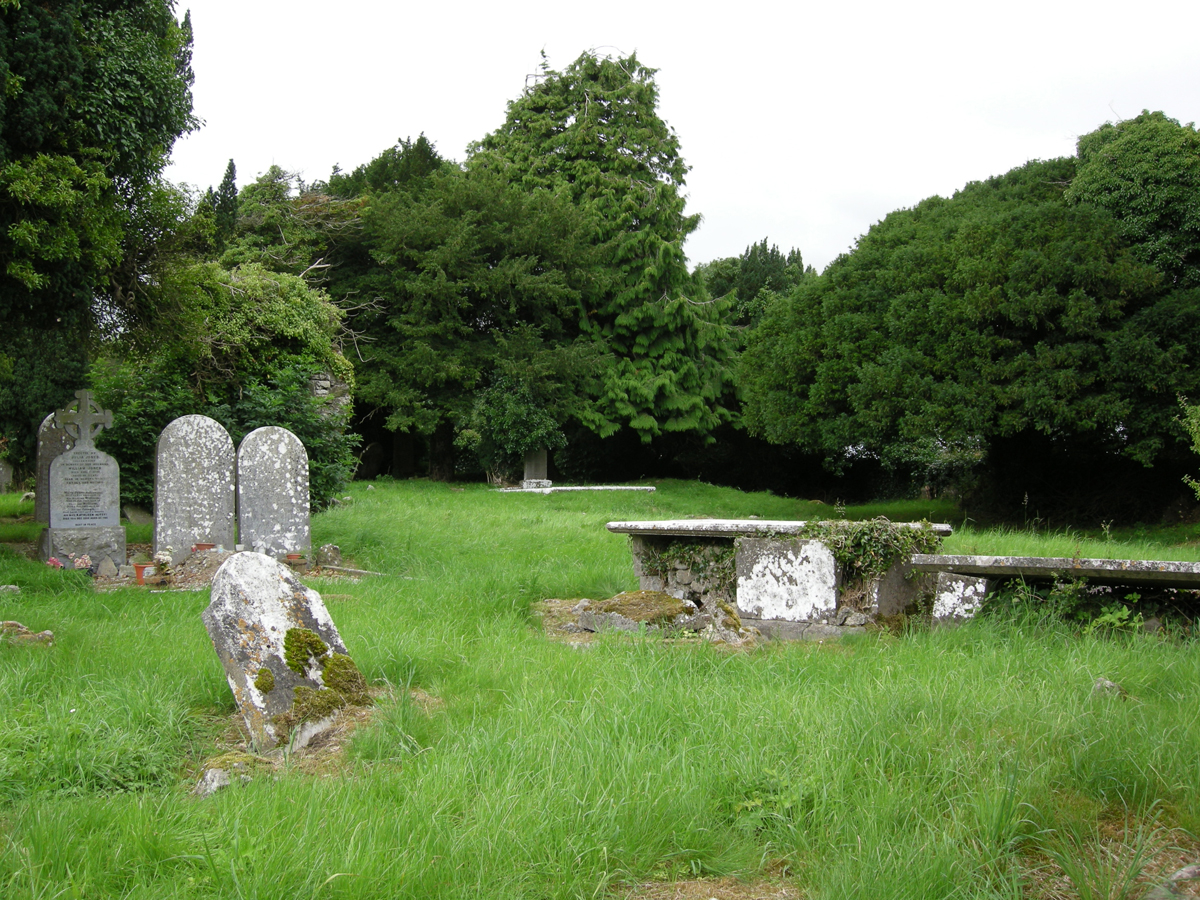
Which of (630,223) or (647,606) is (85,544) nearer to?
(647,606)

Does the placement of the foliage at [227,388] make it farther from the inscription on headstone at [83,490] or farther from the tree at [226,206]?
the tree at [226,206]

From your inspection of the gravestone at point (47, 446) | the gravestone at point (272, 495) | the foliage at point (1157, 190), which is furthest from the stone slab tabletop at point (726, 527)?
the foliage at point (1157, 190)

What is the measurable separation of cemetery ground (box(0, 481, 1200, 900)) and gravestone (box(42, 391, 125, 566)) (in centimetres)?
526

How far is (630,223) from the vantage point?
83.9ft

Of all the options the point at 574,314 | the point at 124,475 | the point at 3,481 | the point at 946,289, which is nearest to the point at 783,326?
the point at 946,289

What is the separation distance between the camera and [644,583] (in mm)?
6859

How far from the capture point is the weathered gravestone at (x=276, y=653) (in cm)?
356

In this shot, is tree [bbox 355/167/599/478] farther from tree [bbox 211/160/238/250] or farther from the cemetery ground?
the cemetery ground

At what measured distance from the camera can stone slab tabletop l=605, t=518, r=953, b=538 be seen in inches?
230

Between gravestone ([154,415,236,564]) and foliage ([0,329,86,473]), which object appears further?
foliage ([0,329,86,473])

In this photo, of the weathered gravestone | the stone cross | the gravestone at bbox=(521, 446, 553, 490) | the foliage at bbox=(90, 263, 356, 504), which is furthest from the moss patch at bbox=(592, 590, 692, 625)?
the gravestone at bbox=(521, 446, 553, 490)

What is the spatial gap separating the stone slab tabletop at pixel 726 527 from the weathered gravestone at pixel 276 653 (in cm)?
290

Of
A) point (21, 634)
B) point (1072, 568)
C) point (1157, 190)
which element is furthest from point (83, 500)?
point (1157, 190)

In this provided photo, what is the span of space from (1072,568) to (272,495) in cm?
814
